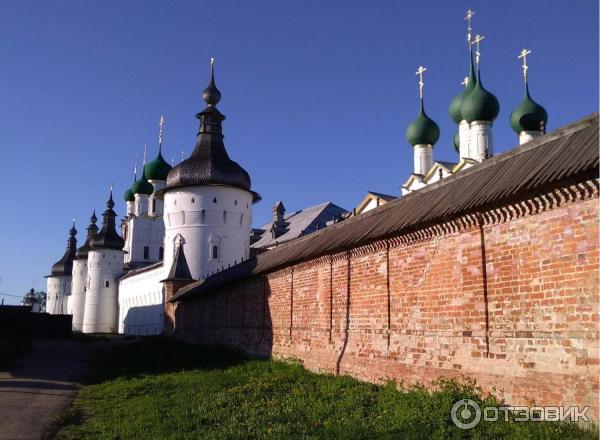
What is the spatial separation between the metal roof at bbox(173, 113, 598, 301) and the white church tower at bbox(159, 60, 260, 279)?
63.2 ft

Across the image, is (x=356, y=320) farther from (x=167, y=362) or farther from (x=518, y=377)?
(x=167, y=362)

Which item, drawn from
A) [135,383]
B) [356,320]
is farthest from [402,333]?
[135,383]

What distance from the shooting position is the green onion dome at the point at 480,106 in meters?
24.3

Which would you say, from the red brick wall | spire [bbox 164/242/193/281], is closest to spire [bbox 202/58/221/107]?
spire [bbox 164/242/193/281]

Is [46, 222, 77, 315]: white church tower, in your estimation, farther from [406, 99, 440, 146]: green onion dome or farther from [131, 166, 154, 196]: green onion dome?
[406, 99, 440, 146]: green onion dome

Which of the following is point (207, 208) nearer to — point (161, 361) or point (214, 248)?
point (214, 248)

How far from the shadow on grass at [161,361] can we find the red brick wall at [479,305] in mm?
3344

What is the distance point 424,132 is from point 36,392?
838 inches

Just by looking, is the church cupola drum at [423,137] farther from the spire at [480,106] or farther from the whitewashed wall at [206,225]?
the whitewashed wall at [206,225]

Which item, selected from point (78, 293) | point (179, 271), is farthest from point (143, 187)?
point (179, 271)

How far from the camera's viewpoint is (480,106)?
24.3 m

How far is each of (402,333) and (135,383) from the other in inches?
222

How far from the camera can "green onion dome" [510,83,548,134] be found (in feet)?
79.7

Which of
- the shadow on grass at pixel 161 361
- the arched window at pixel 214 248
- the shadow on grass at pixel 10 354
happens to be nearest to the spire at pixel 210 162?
the arched window at pixel 214 248
